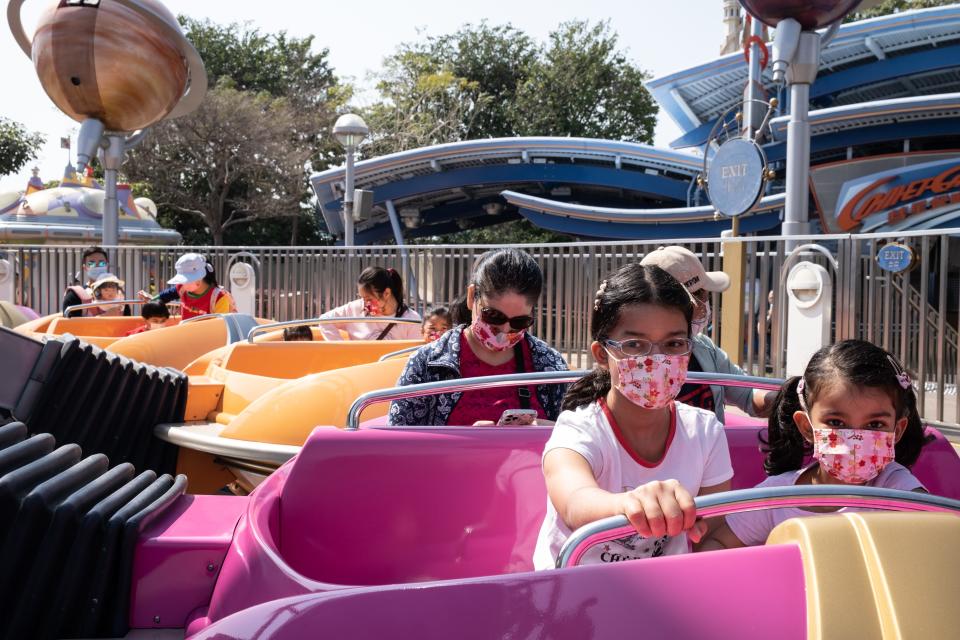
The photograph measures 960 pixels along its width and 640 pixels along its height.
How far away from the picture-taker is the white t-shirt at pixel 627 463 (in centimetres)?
166

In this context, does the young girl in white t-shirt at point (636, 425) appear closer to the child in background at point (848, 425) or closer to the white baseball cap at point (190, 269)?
the child in background at point (848, 425)

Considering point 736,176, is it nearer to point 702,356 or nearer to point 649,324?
point 702,356

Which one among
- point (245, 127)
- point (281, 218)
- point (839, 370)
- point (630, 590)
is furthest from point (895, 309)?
point (281, 218)

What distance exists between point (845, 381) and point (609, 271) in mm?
6139

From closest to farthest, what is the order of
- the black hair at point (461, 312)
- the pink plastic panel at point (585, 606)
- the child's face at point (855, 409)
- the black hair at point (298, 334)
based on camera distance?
the pink plastic panel at point (585, 606) < the child's face at point (855, 409) < the black hair at point (461, 312) < the black hair at point (298, 334)

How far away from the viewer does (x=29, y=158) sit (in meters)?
34.8

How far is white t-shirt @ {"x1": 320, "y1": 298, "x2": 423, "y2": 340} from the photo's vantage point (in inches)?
210

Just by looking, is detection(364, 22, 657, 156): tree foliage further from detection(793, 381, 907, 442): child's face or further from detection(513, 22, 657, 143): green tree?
detection(793, 381, 907, 442): child's face

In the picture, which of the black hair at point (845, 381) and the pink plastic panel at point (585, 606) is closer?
the pink plastic panel at point (585, 606)

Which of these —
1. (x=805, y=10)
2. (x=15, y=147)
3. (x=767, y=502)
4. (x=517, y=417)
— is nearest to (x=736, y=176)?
(x=805, y=10)

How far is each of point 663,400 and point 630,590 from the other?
2.10 feet

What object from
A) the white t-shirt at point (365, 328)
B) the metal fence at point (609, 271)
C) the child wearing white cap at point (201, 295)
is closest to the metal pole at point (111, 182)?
the metal fence at point (609, 271)

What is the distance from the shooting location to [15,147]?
34.2 meters

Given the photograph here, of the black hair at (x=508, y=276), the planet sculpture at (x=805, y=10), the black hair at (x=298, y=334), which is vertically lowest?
the black hair at (x=298, y=334)
